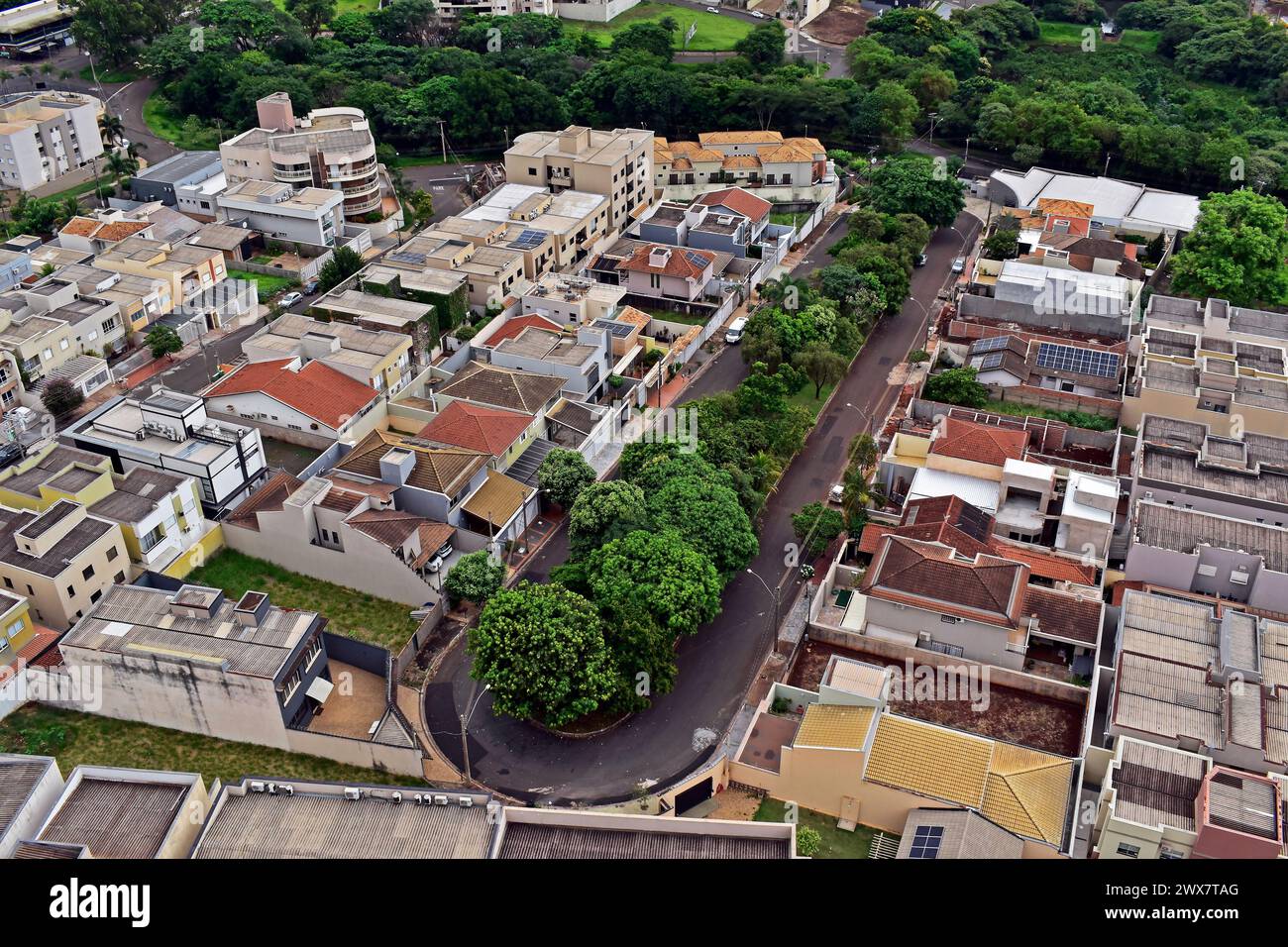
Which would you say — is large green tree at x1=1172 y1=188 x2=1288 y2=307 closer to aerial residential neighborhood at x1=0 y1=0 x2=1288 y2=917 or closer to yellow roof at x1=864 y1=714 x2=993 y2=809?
aerial residential neighborhood at x1=0 y1=0 x2=1288 y2=917

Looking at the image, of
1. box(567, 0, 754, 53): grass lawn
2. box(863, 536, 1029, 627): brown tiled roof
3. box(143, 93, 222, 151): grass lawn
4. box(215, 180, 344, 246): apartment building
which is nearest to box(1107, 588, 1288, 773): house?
box(863, 536, 1029, 627): brown tiled roof

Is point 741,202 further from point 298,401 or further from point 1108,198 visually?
point 298,401

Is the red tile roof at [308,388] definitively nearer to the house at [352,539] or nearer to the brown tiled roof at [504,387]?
the brown tiled roof at [504,387]

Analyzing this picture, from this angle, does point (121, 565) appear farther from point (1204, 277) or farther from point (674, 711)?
point (1204, 277)

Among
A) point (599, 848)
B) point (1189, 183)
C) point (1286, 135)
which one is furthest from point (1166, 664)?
point (1286, 135)

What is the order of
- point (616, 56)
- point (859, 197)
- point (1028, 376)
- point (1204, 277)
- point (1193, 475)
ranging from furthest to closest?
point (616, 56), point (859, 197), point (1204, 277), point (1028, 376), point (1193, 475)
